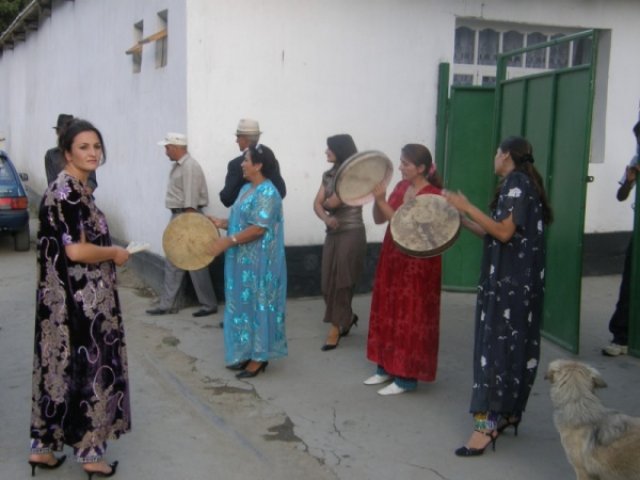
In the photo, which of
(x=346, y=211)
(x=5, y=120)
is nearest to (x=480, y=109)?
(x=346, y=211)

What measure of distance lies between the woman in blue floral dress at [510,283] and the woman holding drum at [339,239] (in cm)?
196

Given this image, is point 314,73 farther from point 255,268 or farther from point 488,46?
point 255,268

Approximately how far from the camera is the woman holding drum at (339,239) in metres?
5.94

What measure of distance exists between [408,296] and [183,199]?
2931mm

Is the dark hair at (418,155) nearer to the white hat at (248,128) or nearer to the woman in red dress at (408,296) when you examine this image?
the woman in red dress at (408,296)

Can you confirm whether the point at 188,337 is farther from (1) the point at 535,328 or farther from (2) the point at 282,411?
(1) the point at 535,328

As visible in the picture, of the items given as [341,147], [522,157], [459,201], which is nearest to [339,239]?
[341,147]

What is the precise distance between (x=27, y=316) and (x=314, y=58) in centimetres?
387

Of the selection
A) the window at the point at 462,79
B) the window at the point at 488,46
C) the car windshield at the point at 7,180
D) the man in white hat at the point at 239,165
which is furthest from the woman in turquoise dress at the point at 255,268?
the car windshield at the point at 7,180

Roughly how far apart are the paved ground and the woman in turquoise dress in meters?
0.30

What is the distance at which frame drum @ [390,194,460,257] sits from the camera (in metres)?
4.38

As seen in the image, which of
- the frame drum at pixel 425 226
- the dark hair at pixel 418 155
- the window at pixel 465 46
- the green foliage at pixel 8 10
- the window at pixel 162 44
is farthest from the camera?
the green foliage at pixel 8 10

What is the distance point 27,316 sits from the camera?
7.55 meters

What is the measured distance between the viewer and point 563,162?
5.98m
